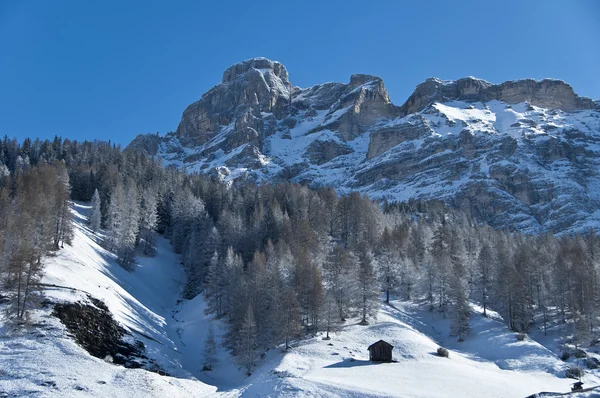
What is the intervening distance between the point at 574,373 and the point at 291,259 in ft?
123

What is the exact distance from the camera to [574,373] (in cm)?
5428

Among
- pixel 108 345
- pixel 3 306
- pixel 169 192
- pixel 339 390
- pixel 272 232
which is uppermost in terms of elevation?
pixel 169 192

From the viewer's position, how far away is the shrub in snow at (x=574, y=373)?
5375 cm

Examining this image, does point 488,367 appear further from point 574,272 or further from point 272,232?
point 272,232

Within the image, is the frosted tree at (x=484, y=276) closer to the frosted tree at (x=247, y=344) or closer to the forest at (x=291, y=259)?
the forest at (x=291, y=259)

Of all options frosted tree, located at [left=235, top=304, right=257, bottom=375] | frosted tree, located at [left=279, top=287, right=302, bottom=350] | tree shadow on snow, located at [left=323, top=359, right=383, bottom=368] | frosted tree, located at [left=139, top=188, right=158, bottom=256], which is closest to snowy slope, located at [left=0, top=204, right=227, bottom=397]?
frosted tree, located at [left=235, top=304, right=257, bottom=375]

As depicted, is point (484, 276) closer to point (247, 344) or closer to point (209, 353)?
point (247, 344)

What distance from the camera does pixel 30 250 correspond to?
163 ft

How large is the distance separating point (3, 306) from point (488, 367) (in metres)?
51.5

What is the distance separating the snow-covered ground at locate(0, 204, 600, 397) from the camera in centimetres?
4062

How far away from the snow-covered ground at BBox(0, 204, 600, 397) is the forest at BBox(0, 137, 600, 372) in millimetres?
2553

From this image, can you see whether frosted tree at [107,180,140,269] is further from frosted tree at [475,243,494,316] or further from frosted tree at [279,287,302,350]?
frosted tree at [475,243,494,316]

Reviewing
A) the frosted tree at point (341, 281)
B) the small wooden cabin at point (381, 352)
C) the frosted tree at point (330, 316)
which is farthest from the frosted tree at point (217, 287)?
the small wooden cabin at point (381, 352)

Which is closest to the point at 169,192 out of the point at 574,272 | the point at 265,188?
the point at 265,188
